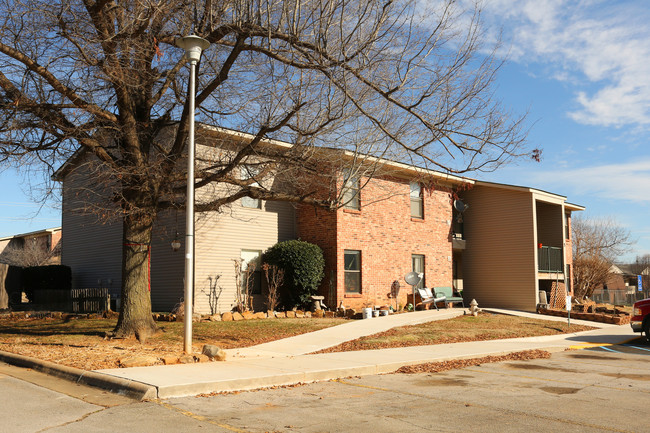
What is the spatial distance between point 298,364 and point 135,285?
5045 millimetres

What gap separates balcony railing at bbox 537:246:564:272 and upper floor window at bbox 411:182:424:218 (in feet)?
18.3

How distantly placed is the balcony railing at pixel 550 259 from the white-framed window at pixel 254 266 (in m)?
12.4

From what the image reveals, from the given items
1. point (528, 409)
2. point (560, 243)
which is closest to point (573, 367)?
point (528, 409)

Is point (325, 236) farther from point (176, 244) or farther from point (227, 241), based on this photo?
point (176, 244)

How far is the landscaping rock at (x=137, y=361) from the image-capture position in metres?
9.88

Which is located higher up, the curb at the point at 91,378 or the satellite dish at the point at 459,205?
the satellite dish at the point at 459,205

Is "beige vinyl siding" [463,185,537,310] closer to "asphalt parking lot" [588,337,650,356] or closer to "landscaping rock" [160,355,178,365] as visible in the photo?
"asphalt parking lot" [588,337,650,356]

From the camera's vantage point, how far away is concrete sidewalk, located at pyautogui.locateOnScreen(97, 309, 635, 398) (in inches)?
333

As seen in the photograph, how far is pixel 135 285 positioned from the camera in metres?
13.8

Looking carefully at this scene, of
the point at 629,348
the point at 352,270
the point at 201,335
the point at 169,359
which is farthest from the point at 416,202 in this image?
Answer: the point at 169,359

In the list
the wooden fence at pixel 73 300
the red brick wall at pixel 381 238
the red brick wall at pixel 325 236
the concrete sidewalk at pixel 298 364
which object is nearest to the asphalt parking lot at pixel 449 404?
the concrete sidewalk at pixel 298 364

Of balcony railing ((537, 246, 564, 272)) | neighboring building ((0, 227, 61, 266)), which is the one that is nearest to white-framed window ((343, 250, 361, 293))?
balcony railing ((537, 246, 564, 272))

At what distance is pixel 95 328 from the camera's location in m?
16.0

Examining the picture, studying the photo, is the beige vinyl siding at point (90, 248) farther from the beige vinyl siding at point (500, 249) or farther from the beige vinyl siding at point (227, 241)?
the beige vinyl siding at point (500, 249)
